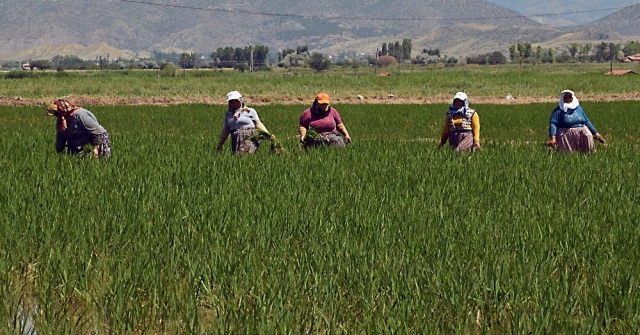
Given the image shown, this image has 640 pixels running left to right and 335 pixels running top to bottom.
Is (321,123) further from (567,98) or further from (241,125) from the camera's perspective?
(567,98)

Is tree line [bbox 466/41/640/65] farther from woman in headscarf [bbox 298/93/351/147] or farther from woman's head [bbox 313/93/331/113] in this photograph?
woman's head [bbox 313/93/331/113]

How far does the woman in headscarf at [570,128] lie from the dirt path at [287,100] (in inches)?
877

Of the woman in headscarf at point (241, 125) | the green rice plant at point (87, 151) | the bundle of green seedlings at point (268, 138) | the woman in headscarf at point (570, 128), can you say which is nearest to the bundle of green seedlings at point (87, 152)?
the green rice plant at point (87, 151)

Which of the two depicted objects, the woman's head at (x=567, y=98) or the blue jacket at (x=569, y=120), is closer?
the woman's head at (x=567, y=98)

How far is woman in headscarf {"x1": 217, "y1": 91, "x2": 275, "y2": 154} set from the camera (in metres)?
12.1

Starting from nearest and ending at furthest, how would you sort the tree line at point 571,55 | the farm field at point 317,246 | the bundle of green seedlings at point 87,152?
the farm field at point 317,246 → the bundle of green seedlings at point 87,152 → the tree line at point 571,55

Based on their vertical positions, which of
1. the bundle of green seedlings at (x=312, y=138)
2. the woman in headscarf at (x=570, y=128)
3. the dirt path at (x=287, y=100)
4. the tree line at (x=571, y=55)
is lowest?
the dirt path at (x=287, y=100)

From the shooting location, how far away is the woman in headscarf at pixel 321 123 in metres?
12.6

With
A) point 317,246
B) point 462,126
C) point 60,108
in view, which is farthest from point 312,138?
point 317,246

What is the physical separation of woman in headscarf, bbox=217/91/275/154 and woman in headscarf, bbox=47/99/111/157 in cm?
170

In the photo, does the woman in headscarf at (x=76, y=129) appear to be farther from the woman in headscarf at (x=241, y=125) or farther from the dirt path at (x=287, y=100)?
the dirt path at (x=287, y=100)

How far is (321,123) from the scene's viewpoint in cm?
1281

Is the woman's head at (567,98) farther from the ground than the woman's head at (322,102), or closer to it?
farther from the ground

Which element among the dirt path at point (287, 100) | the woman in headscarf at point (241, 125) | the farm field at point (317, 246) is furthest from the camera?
the dirt path at point (287, 100)
